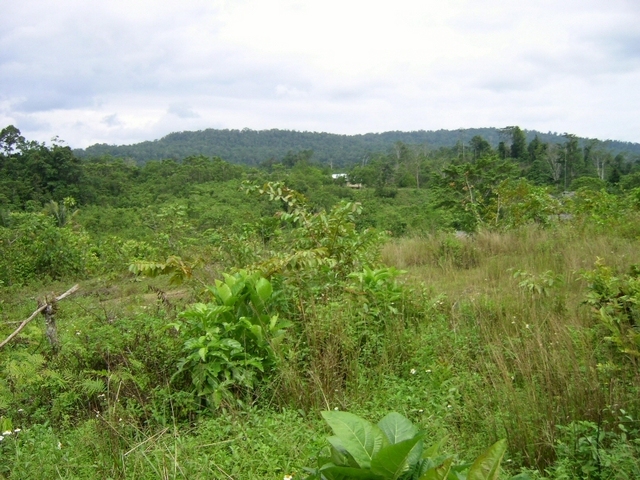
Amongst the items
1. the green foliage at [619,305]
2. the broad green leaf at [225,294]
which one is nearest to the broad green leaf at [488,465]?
the green foliage at [619,305]

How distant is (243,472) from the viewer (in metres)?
2.35

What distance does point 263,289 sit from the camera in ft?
12.0

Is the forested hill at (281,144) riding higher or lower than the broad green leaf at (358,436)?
higher

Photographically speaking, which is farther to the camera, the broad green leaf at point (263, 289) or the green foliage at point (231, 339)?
the broad green leaf at point (263, 289)

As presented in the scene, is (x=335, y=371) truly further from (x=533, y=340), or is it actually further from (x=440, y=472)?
(x=440, y=472)

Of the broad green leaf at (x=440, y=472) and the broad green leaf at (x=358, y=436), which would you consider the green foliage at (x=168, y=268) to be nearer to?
the broad green leaf at (x=358, y=436)

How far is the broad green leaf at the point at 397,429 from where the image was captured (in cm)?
149

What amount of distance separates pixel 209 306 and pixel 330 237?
150cm

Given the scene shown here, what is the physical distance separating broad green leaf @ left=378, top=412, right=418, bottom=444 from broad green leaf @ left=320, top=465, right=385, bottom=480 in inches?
5.2

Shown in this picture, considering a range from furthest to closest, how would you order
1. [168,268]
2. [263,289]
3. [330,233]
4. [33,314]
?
1. [330,233]
2. [168,268]
3. [263,289]
4. [33,314]

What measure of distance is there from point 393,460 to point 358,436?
0.46ft

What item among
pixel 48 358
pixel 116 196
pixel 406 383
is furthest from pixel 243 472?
pixel 116 196

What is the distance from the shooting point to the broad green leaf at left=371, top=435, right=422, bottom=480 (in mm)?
1321

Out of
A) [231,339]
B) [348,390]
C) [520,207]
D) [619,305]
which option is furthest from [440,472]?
[520,207]
